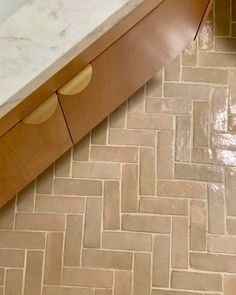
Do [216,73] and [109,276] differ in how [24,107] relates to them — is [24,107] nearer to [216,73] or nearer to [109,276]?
[109,276]

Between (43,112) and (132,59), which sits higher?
(132,59)

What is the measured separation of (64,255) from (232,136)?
2.08ft

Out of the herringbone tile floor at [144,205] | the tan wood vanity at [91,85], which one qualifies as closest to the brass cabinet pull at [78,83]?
the tan wood vanity at [91,85]

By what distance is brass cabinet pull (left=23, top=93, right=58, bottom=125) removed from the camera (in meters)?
0.88

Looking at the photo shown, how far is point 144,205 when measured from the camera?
1.52 m

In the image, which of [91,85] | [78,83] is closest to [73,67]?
[78,83]

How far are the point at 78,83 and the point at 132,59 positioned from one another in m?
0.24

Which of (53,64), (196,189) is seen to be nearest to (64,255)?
(196,189)

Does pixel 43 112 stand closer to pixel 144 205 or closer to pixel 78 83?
pixel 78 83

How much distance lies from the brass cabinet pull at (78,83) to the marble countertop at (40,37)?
0.17m

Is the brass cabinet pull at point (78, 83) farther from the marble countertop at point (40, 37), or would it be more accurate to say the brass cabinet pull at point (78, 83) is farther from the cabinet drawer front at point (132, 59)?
the marble countertop at point (40, 37)

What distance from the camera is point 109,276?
1472 millimetres

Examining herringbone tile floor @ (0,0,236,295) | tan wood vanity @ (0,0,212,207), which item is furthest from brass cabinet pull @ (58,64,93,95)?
herringbone tile floor @ (0,0,236,295)

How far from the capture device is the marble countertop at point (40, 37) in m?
0.69
